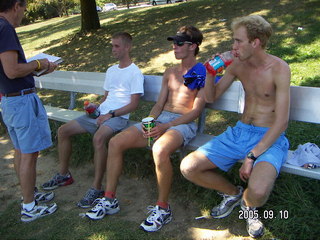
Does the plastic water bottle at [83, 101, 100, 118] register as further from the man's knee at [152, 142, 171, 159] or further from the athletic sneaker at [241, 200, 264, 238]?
the athletic sneaker at [241, 200, 264, 238]

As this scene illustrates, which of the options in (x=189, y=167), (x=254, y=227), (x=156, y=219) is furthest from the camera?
(x=156, y=219)

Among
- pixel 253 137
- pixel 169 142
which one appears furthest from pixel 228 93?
pixel 169 142

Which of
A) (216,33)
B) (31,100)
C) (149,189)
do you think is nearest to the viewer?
(31,100)

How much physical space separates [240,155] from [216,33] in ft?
17.9

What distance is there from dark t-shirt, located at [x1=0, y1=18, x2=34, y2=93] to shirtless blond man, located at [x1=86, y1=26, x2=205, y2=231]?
957 millimetres

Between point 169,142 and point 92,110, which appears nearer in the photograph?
point 169,142

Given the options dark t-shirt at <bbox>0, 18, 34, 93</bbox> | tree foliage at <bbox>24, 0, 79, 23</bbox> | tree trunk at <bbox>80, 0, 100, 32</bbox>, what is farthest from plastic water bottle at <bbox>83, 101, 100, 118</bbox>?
tree foliage at <bbox>24, 0, 79, 23</bbox>

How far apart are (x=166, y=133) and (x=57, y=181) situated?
152 centimetres

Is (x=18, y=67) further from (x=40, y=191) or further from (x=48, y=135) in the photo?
(x=40, y=191)

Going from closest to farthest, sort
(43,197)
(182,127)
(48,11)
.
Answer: (182,127), (43,197), (48,11)

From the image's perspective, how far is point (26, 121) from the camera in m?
3.21

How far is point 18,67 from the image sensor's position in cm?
299

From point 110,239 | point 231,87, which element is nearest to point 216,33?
point 231,87

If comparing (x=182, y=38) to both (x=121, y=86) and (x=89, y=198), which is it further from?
(x=89, y=198)
